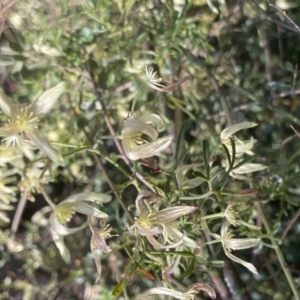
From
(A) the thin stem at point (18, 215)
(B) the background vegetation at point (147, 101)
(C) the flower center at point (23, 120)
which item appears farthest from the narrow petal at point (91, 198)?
(A) the thin stem at point (18, 215)

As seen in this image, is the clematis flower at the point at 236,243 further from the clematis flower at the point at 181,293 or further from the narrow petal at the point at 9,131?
the narrow petal at the point at 9,131

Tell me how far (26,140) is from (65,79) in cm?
44

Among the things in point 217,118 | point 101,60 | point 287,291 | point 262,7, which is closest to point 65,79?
point 101,60

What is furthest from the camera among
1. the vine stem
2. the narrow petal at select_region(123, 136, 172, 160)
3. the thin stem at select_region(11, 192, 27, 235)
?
the thin stem at select_region(11, 192, 27, 235)

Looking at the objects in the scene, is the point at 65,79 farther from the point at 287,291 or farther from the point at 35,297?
the point at 287,291

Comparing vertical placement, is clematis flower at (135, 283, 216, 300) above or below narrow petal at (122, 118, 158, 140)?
below

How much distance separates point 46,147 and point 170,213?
0.18 meters

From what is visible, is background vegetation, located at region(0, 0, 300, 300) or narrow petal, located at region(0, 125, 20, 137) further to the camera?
background vegetation, located at region(0, 0, 300, 300)

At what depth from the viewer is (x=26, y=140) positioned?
0.69m

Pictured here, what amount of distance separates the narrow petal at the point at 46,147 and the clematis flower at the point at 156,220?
0.11 meters

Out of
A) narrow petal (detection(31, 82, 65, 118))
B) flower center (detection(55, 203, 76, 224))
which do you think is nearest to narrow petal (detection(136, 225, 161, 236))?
flower center (detection(55, 203, 76, 224))

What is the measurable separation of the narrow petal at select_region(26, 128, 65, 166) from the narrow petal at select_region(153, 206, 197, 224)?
0.46ft

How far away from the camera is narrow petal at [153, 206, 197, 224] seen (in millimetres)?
654

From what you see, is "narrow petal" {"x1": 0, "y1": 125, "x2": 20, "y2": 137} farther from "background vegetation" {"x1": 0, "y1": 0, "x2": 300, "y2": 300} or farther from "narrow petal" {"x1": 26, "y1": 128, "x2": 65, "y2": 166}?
"background vegetation" {"x1": 0, "y1": 0, "x2": 300, "y2": 300}
